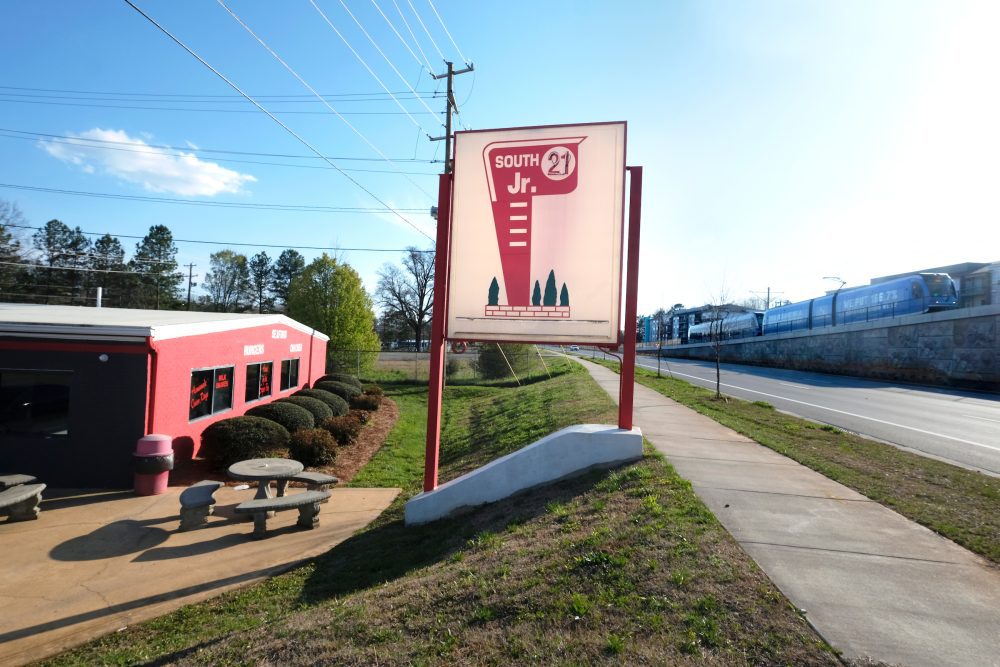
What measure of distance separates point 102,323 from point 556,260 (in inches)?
336

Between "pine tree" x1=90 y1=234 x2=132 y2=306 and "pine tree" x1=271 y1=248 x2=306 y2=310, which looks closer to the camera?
"pine tree" x1=90 y1=234 x2=132 y2=306

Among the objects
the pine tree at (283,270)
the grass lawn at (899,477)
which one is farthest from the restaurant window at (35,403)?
the pine tree at (283,270)

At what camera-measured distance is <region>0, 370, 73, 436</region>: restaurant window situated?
950cm

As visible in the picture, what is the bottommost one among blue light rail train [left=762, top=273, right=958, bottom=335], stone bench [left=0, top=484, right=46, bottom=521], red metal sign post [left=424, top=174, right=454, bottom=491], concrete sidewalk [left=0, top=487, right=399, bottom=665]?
concrete sidewalk [left=0, top=487, right=399, bottom=665]

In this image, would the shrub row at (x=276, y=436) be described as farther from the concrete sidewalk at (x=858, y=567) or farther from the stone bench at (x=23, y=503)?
the concrete sidewalk at (x=858, y=567)

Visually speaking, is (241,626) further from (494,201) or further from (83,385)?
(83,385)

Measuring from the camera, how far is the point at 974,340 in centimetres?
2303

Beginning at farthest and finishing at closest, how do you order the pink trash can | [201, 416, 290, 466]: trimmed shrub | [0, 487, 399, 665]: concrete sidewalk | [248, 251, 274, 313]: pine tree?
[248, 251, 274, 313]: pine tree < [201, 416, 290, 466]: trimmed shrub < the pink trash can < [0, 487, 399, 665]: concrete sidewalk

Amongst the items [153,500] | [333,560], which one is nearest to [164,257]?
[153,500]

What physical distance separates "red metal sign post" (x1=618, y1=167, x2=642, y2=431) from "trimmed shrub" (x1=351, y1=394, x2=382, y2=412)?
13.6 m

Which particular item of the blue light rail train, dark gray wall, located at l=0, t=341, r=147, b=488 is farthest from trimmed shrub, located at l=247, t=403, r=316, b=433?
the blue light rail train

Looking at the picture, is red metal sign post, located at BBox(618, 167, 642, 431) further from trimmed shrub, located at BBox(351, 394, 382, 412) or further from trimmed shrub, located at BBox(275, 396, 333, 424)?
trimmed shrub, located at BBox(351, 394, 382, 412)

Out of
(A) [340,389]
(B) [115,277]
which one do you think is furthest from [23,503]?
(B) [115,277]

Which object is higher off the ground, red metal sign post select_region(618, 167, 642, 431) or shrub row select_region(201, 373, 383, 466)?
red metal sign post select_region(618, 167, 642, 431)
